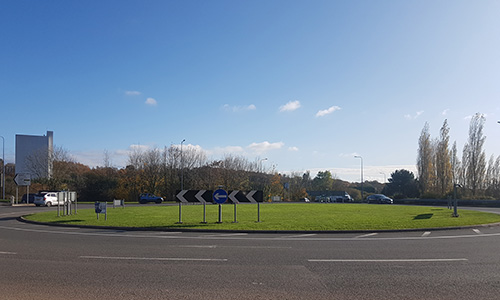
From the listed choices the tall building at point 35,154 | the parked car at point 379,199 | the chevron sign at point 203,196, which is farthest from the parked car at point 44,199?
the parked car at point 379,199

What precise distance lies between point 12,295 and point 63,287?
0.80 meters

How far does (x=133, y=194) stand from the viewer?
7106cm

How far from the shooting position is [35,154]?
7044 cm

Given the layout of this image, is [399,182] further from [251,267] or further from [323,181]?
[251,267]

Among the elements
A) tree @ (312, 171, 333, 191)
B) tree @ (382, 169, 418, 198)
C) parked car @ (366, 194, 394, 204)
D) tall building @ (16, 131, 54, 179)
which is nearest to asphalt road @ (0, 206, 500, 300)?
parked car @ (366, 194, 394, 204)

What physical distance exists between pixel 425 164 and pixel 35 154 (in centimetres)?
6799

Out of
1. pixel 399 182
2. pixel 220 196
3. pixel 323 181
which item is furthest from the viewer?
pixel 323 181

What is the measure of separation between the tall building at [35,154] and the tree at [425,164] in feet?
208

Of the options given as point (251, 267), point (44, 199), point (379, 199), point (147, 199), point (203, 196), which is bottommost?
point (379, 199)

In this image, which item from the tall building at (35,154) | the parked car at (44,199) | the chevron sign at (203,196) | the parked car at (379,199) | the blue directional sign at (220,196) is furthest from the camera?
the tall building at (35,154)

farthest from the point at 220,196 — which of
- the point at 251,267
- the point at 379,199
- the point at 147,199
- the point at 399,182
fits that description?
the point at 399,182

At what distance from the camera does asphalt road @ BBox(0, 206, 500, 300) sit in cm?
692

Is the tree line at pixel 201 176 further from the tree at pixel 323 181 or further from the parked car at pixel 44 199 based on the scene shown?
the tree at pixel 323 181

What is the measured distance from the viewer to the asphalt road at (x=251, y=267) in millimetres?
6918
